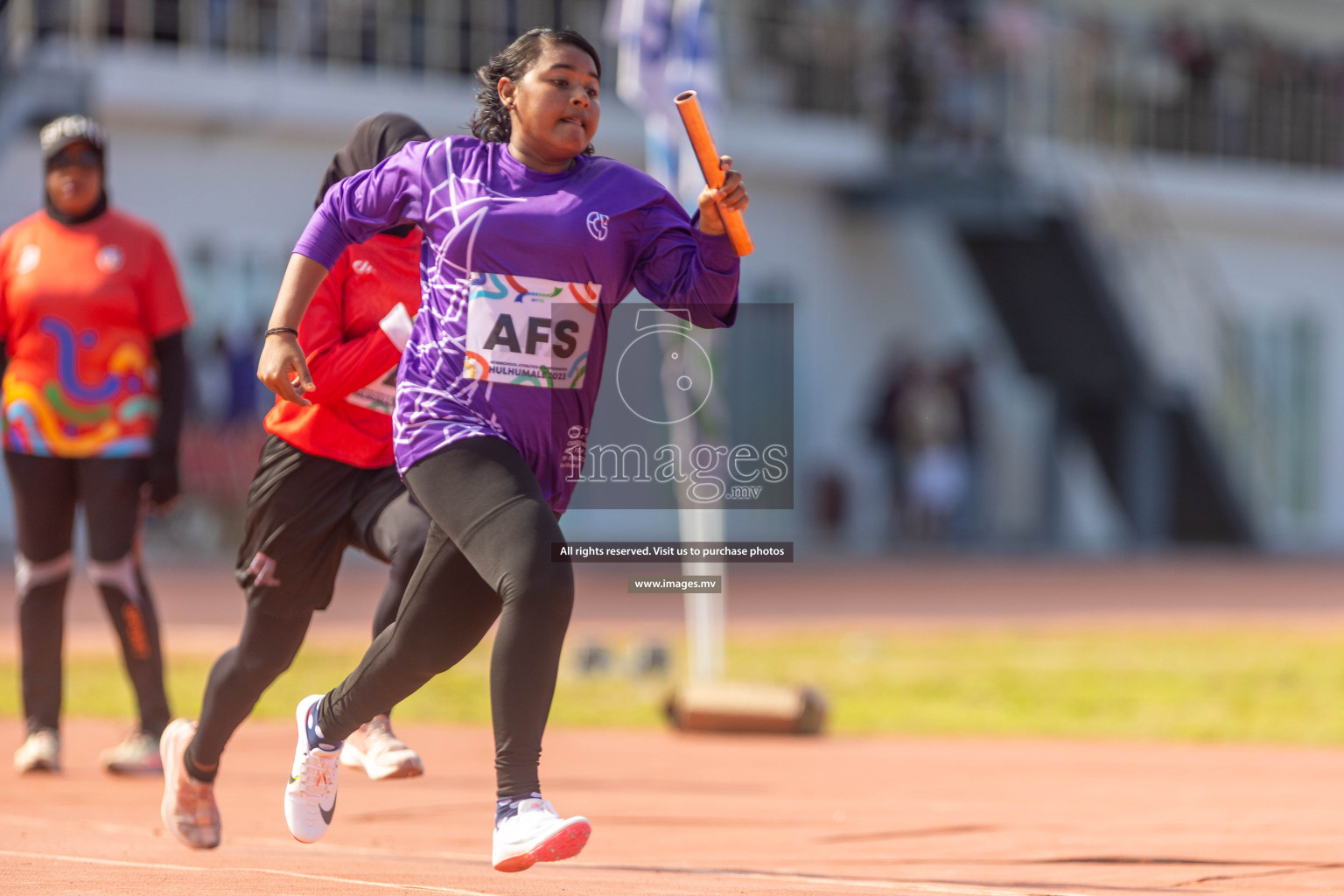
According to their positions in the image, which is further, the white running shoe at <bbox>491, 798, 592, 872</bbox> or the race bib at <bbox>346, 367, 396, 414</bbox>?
the race bib at <bbox>346, 367, 396, 414</bbox>

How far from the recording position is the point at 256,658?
197 inches

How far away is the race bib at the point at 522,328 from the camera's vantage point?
4.22 meters

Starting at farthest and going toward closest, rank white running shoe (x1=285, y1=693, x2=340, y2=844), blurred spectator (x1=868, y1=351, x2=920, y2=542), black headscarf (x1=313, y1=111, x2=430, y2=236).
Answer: blurred spectator (x1=868, y1=351, x2=920, y2=542), black headscarf (x1=313, y1=111, x2=430, y2=236), white running shoe (x1=285, y1=693, x2=340, y2=844)

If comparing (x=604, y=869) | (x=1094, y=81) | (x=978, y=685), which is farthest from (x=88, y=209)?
(x=1094, y=81)

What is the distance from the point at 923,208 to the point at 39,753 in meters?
16.7

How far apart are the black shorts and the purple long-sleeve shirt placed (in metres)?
0.68

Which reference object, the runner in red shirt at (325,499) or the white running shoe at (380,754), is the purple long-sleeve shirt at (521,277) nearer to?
the runner in red shirt at (325,499)

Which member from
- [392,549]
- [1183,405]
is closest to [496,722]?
[392,549]

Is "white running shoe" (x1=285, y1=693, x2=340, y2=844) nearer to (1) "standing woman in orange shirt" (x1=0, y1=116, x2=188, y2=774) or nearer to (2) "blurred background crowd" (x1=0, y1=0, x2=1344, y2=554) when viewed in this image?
(1) "standing woman in orange shirt" (x1=0, y1=116, x2=188, y2=774)

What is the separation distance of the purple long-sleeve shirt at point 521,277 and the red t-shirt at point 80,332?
8.23 ft

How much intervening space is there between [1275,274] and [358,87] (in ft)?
45.9

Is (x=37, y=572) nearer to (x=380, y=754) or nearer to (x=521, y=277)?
(x=380, y=754)

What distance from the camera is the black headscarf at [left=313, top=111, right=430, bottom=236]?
4.77 metres

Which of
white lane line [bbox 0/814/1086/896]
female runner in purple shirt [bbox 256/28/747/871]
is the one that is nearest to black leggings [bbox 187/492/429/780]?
white lane line [bbox 0/814/1086/896]
